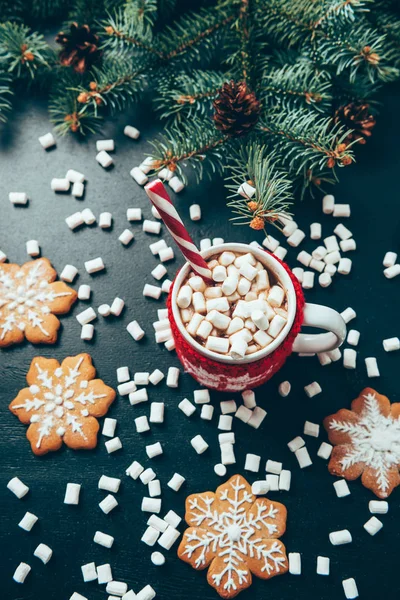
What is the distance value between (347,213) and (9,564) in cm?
91

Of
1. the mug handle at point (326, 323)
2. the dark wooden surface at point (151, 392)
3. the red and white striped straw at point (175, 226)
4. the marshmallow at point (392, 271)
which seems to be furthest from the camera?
the marshmallow at point (392, 271)

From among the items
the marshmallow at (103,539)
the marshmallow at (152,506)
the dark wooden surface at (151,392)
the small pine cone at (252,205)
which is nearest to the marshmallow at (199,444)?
the dark wooden surface at (151,392)

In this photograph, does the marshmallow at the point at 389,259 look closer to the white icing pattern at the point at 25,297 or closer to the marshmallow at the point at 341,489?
the marshmallow at the point at 341,489

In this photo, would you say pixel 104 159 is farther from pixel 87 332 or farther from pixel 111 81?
pixel 87 332

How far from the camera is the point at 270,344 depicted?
999 mm

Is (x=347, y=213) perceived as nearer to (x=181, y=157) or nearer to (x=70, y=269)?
(x=181, y=157)

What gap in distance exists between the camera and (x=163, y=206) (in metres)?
0.94

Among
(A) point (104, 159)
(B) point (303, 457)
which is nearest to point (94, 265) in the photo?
(A) point (104, 159)

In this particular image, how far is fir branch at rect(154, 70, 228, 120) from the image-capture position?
1.17 metres

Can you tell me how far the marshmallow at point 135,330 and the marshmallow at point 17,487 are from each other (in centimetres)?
33

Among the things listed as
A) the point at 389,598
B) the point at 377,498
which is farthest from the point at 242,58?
the point at 389,598

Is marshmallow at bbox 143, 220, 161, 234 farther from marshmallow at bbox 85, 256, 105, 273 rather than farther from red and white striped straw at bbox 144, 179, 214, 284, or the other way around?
red and white striped straw at bbox 144, 179, 214, 284

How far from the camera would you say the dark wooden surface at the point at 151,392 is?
113 centimetres

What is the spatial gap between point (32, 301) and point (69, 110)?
38 cm
